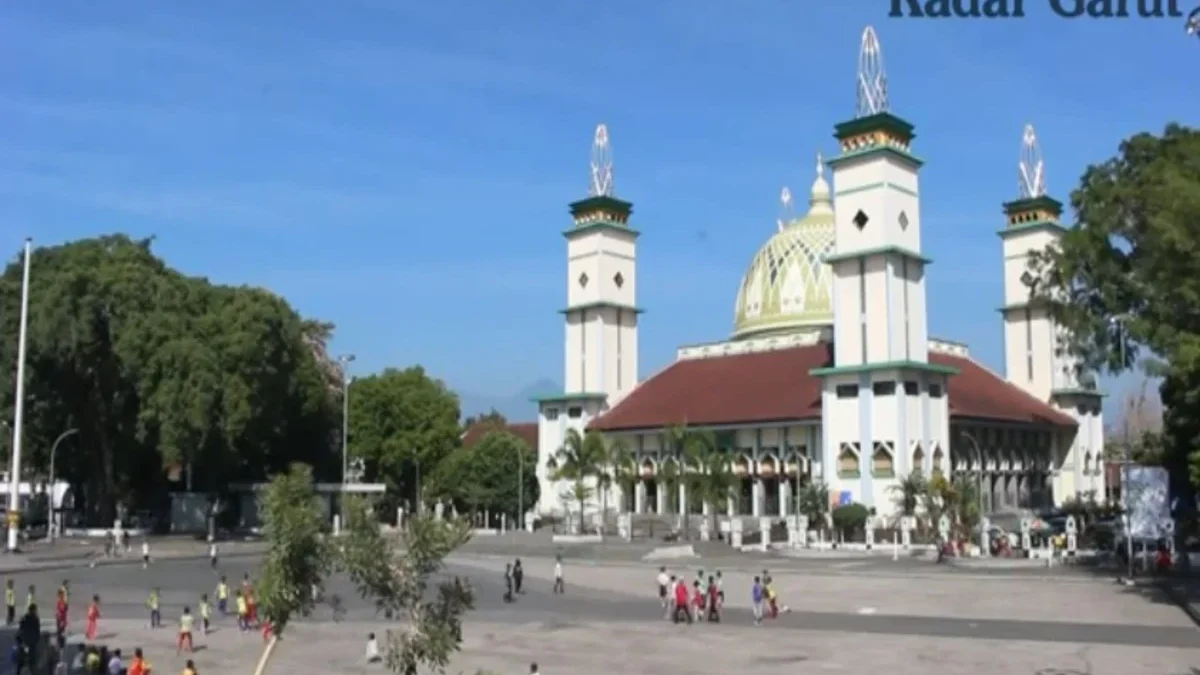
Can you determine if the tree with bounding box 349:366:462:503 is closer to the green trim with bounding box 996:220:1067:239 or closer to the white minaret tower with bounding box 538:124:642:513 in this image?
the white minaret tower with bounding box 538:124:642:513

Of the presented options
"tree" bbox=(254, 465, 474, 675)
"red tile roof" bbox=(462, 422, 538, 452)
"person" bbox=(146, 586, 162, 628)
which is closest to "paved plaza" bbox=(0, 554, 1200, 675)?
"person" bbox=(146, 586, 162, 628)

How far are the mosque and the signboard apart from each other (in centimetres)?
1755

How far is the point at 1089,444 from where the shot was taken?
78.9m

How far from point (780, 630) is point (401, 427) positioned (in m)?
57.4

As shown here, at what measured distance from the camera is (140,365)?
2266 inches

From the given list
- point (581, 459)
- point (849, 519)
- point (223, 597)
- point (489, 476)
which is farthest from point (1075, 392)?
point (223, 597)

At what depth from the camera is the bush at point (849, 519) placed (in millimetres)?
60125

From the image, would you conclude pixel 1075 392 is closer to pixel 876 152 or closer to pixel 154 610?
pixel 876 152

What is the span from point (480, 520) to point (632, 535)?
1695 centimetres

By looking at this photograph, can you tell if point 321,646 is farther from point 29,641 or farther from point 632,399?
point 632,399

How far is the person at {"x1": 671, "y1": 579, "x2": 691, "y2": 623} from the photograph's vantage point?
28.0 meters

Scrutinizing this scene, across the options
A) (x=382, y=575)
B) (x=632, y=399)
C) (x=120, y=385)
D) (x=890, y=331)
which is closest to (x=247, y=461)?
(x=120, y=385)

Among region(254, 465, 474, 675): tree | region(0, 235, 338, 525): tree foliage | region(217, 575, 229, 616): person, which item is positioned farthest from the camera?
region(0, 235, 338, 525): tree foliage

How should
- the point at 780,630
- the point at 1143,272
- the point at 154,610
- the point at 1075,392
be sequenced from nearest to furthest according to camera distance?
the point at 780,630 < the point at 154,610 < the point at 1143,272 < the point at 1075,392
